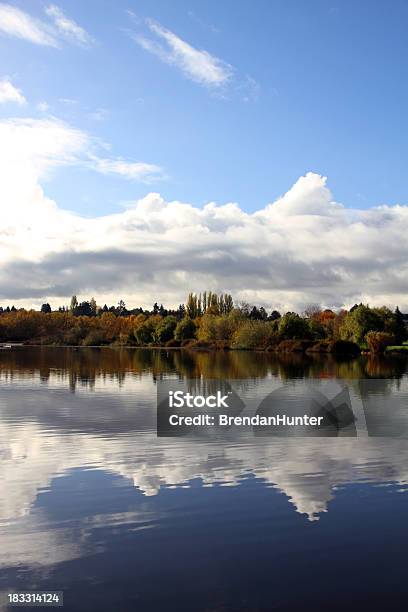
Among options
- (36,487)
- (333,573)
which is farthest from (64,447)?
(333,573)

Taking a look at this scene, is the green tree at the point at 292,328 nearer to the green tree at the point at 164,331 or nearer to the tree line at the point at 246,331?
the tree line at the point at 246,331

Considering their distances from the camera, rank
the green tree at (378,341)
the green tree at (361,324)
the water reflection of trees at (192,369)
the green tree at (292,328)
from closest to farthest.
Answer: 1. the water reflection of trees at (192,369)
2. the green tree at (378,341)
3. the green tree at (361,324)
4. the green tree at (292,328)

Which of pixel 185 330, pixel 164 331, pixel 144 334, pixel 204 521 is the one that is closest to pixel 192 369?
pixel 204 521

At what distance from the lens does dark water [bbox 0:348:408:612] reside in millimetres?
8891

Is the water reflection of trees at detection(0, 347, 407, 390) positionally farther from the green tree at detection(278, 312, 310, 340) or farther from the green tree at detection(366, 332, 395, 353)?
the green tree at detection(278, 312, 310, 340)

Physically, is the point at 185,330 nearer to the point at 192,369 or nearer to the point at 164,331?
the point at 164,331

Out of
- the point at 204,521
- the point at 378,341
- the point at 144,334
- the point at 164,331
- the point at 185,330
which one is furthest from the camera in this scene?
the point at 144,334

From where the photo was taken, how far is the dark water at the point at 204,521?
8.89 meters

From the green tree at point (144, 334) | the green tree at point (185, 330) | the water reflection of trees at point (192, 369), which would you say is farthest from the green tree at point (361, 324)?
the green tree at point (144, 334)

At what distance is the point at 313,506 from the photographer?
1290cm

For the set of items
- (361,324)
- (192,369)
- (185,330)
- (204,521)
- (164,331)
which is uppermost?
(361,324)

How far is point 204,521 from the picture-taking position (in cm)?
1189

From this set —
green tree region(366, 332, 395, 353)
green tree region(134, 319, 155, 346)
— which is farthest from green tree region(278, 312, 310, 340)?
green tree region(134, 319, 155, 346)

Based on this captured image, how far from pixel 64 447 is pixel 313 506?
9412 millimetres
